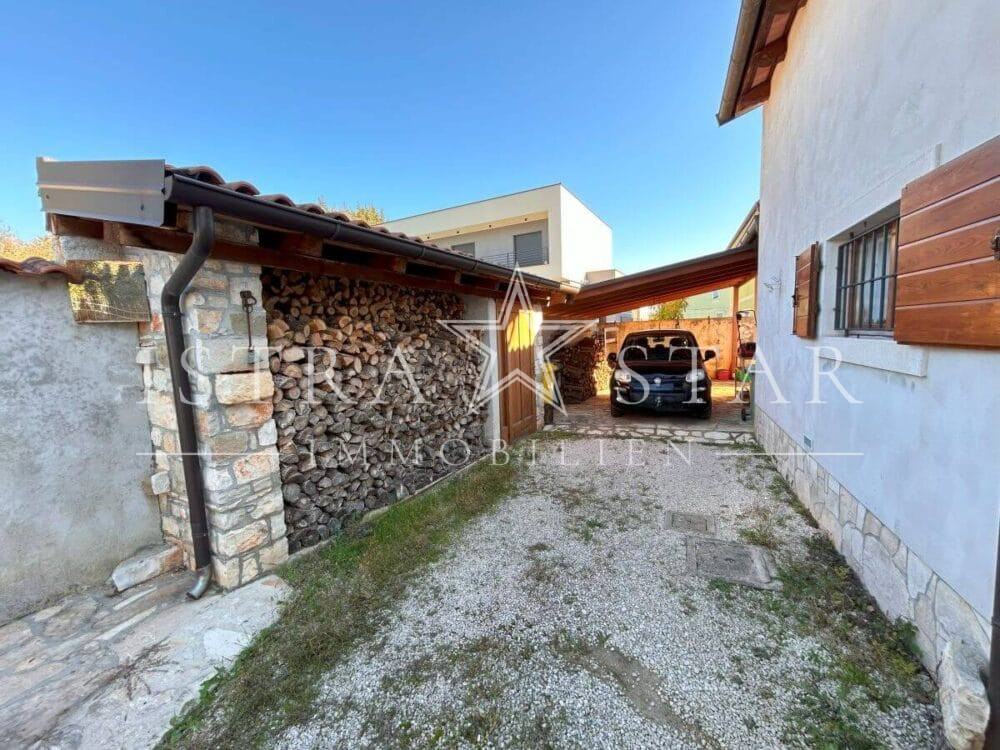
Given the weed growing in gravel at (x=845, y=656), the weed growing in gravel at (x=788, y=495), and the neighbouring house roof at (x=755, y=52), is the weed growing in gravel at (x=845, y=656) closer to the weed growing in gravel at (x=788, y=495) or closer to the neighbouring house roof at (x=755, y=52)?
the weed growing in gravel at (x=788, y=495)

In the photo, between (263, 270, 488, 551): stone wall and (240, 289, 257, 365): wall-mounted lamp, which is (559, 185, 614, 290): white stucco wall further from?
(240, 289, 257, 365): wall-mounted lamp

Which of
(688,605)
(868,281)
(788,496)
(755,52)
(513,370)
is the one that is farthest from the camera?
(513,370)

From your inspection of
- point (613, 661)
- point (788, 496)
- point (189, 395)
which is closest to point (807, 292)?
point (788, 496)

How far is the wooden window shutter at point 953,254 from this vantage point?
150 centimetres

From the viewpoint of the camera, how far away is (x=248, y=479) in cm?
277

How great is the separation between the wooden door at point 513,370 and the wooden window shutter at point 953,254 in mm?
4477

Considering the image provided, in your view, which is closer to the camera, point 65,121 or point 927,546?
point 927,546

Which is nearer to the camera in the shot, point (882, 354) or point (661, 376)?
point (882, 354)

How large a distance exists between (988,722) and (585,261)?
638 inches

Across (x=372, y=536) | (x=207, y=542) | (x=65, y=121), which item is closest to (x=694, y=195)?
(x=372, y=536)

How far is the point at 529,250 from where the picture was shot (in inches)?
612

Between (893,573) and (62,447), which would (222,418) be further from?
(893,573)

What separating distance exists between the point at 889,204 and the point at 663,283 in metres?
5.26

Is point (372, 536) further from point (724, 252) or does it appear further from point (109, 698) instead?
point (724, 252)
